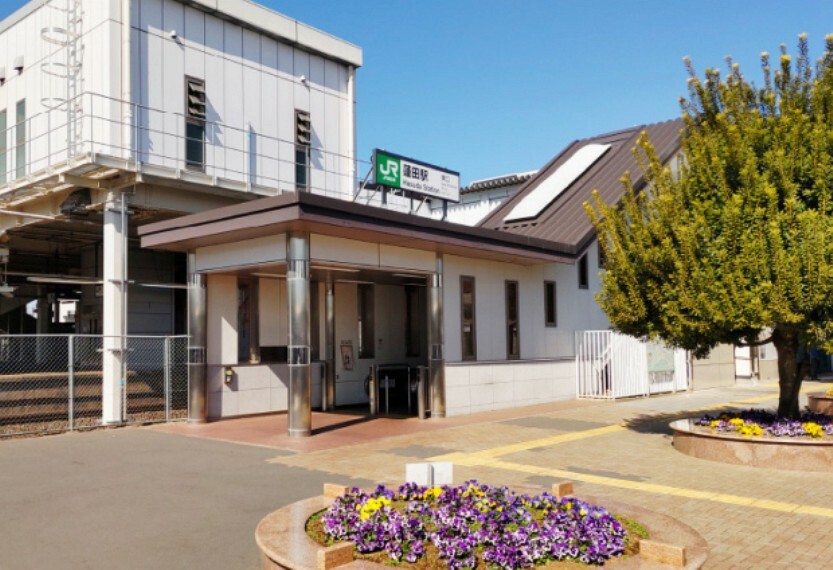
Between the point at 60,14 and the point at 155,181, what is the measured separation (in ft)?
18.3

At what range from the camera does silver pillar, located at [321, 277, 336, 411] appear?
18.1 metres

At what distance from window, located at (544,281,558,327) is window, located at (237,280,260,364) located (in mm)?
8006

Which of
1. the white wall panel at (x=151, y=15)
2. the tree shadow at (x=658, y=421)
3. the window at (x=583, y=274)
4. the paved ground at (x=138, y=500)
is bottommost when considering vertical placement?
the tree shadow at (x=658, y=421)

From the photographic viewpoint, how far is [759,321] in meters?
10.2

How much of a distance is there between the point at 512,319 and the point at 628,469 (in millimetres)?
8966

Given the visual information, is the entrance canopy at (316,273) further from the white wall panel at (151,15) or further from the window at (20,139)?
the window at (20,139)

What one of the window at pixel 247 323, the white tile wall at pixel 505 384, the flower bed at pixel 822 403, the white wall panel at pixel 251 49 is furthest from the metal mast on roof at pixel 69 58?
the flower bed at pixel 822 403

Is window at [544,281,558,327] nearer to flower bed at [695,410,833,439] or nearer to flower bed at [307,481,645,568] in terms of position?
flower bed at [695,410,833,439]

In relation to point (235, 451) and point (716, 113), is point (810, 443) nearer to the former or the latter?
point (716, 113)

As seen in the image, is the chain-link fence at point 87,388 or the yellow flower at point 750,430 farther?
the chain-link fence at point 87,388

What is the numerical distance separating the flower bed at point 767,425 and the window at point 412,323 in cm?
990

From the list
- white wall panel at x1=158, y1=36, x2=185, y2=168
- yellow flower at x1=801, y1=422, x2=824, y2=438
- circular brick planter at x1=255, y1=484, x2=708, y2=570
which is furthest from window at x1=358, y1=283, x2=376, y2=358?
circular brick planter at x1=255, y1=484, x2=708, y2=570

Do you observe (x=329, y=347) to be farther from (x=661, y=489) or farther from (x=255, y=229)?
(x=661, y=489)

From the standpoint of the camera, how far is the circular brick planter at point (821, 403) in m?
16.0
